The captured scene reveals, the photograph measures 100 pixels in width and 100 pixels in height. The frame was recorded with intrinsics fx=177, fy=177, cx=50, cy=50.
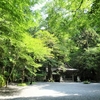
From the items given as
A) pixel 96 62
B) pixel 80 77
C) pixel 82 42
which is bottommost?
pixel 80 77

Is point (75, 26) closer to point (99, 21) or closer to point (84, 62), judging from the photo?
point (99, 21)

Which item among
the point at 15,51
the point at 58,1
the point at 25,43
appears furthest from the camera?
the point at 15,51

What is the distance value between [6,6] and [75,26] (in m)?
4.49

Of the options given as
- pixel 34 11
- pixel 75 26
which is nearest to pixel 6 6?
pixel 34 11

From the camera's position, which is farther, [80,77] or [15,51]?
[80,77]

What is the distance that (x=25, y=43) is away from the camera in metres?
13.6

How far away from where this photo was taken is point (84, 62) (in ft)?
104

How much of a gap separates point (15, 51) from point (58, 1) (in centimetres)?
718

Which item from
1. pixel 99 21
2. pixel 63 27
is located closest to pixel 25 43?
pixel 63 27

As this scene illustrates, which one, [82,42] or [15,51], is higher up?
[82,42]

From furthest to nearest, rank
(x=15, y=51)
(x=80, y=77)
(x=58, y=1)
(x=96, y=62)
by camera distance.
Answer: (x=80, y=77), (x=96, y=62), (x=15, y=51), (x=58, y=1)

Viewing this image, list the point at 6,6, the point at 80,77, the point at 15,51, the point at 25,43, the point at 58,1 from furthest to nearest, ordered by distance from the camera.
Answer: the point at 80,77, the point at 15,51, the point at 25,43, the point at 58,1, the point at 6,6

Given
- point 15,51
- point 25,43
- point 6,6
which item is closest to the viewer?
point 6,6

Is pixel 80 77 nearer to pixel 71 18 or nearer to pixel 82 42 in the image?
pixel 82 42
